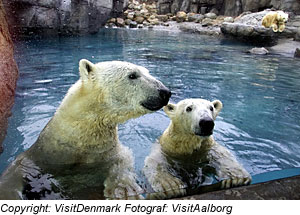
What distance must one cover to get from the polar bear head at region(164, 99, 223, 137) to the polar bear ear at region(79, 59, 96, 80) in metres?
A: 1.18

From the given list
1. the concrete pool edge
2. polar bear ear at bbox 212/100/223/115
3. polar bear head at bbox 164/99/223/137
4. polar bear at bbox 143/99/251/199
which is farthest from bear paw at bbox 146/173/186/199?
polar bear ear at bbox 212/100/223/115

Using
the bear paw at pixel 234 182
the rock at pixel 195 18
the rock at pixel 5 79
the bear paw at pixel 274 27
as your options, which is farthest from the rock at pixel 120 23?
the bear paw at pixel 234 182

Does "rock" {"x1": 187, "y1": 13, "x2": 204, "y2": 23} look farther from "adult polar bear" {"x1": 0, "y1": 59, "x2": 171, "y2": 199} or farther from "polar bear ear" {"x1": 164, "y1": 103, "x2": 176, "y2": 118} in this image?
"adult polar bear" {"x1": 0, "y1": 59, "x2": 171, "y2": 199}

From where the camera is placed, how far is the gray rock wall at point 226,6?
71.5 ft

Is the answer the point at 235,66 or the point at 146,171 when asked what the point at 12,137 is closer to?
the point at 146,171

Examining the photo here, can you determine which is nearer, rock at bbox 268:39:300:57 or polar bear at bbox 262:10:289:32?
rock at bbox 268:39:300:57

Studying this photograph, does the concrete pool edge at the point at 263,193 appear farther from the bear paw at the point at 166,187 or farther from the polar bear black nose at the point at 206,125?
the polar bear black nose at the point at 206,125

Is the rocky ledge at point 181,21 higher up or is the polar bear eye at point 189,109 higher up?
the rocky ledge at point 181,21

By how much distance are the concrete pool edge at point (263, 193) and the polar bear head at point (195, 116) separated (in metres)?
0.91

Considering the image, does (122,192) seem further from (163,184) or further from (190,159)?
(190,159)

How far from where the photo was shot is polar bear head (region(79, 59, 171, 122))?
2.36 metres

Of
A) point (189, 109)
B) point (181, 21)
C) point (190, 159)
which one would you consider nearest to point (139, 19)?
point (181, 21)

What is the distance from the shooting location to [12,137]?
12.7 ft

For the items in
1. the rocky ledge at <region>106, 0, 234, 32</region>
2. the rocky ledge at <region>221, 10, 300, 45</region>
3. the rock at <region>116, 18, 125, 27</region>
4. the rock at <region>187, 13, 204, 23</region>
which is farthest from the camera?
the rock at <region>187, 13, 204, 23</region>
